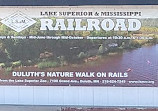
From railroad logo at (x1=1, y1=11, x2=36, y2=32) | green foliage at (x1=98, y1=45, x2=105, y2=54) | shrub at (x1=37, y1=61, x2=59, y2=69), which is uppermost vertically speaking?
railroad logo at (x1=1, y1=11, x2=36, y2=32)

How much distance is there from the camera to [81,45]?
33.8ft

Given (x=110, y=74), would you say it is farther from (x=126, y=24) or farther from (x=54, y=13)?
(x=54, y=13)

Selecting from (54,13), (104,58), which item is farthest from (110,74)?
(54,13)

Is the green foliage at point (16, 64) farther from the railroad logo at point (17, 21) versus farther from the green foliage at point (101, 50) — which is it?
the green foliage at point (101, 50)

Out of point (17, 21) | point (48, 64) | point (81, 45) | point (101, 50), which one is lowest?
point (48, 64)

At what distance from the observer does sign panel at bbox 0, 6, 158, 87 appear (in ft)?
33.4

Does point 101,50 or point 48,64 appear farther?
point 48,64

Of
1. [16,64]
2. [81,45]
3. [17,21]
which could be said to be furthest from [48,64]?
[17,21]

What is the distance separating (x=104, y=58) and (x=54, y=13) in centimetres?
156

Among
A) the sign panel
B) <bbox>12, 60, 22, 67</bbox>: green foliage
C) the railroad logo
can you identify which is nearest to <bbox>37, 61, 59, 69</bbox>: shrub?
the sign panel

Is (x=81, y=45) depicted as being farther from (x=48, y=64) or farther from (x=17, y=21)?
(x=17, y=21)

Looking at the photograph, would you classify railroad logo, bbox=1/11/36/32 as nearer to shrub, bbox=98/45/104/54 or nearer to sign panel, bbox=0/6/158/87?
sign panel, bbox=0/6/158/87

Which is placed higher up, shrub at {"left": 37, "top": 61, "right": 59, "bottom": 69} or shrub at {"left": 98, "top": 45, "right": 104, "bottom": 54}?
shrub at {"left": 98, "top": 45, "right": 104, "bottom": 54}

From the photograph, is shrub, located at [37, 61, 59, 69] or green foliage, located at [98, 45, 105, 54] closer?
green foliage, located at [98, 45, 105, 54]
